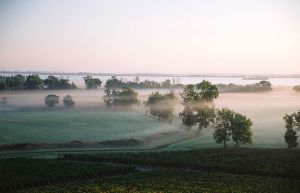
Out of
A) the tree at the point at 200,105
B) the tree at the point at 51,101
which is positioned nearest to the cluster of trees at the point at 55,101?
the tree at the point at 51,101

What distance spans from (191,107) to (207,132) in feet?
32.0

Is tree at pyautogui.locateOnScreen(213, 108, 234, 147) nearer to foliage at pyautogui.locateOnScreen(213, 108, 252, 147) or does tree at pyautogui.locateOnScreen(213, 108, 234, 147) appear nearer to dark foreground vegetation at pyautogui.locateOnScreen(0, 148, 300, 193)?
foliage at pyautogui.locateOnScreen(213, 108, 252, 147)

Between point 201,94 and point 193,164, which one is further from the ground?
point 201,94

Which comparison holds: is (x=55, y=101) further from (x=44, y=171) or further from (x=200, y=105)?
(x=44, y=171)

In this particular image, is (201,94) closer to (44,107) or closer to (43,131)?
(43,131)

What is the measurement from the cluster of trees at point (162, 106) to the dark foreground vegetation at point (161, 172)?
60.1m

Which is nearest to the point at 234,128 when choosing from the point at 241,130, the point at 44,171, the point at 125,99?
the point at 241,130

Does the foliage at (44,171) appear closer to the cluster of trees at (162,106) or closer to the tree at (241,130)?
the tree at (241,130)

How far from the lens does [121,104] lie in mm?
182000

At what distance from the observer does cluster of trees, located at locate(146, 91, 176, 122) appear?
6038 inches

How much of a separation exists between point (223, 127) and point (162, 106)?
173 feet

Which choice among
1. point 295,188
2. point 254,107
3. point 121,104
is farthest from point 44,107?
point 295,188

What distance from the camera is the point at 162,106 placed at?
15800 cm

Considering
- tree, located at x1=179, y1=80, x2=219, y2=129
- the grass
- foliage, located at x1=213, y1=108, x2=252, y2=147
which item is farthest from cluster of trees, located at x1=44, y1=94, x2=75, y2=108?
foliage, located at x1=213, y1=108, x2=252, y2=147
